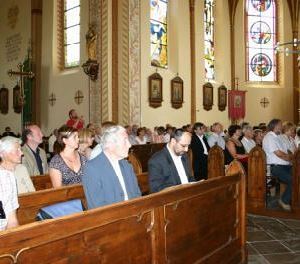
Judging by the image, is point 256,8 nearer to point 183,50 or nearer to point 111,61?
point 183,50

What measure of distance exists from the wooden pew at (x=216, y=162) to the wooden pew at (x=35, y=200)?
4.51 meters

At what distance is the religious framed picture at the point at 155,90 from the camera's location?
1317 centimetres

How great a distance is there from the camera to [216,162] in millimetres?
8234

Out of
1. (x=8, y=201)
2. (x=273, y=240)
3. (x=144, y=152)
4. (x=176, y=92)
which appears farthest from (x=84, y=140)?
(x=176, y=92)

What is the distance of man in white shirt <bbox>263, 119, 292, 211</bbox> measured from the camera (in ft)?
22.8

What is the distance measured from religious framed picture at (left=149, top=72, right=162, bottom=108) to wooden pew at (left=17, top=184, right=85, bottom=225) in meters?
9.22

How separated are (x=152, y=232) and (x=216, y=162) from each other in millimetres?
5375

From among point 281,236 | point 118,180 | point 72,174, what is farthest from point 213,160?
point 118,180

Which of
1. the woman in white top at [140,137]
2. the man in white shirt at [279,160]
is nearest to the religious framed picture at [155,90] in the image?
the woman in white top at [140,137]

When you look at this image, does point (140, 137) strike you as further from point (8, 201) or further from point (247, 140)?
point (8, 201)

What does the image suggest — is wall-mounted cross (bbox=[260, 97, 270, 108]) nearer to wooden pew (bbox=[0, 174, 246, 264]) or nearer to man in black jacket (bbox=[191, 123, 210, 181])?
man in black jacket (bbox=[191, 123, 210, 181])

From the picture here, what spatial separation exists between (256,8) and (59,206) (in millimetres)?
18108

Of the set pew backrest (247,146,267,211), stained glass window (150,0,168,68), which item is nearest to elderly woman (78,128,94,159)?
pew backrest (247,146,267,211)

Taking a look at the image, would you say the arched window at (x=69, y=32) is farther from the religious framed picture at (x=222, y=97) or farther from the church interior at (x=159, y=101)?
the religious framed picture at (x=222, y=97)
